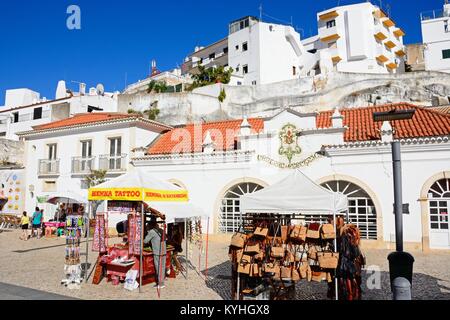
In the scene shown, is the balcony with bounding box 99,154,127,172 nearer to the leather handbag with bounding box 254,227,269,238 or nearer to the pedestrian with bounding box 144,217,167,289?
the pedestrian with bounding box 144,217,167,289

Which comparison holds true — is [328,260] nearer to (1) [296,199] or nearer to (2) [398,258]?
(2) [398,258]

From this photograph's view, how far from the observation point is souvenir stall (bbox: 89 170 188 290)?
885 cm

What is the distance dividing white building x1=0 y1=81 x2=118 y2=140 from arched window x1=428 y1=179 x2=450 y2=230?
30139 mm

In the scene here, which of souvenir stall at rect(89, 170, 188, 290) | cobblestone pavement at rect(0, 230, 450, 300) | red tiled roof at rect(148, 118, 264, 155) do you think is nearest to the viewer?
cobblestone pavement at rect(0, 230, 450, 300)

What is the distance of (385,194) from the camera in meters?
14.7

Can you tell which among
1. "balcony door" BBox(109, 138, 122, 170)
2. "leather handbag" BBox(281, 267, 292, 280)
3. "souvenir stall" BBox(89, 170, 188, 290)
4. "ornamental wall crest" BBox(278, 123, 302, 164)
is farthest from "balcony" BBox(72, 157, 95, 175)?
"leather handbag" BBox(281, 267, 292, 280)

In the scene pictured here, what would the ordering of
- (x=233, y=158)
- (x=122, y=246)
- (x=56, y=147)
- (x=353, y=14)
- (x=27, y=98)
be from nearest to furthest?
(x=122, y=246), (x=233, y=158), (x=56, y=147), (x=353, y=14), (x=27, y=98)

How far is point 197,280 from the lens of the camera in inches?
390

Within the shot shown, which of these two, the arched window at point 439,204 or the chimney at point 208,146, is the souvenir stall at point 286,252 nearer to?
the arched window at point 439,204

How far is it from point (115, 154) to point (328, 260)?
16619 millimetres

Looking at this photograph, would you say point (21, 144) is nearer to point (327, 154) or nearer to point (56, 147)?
point (56, 147)
